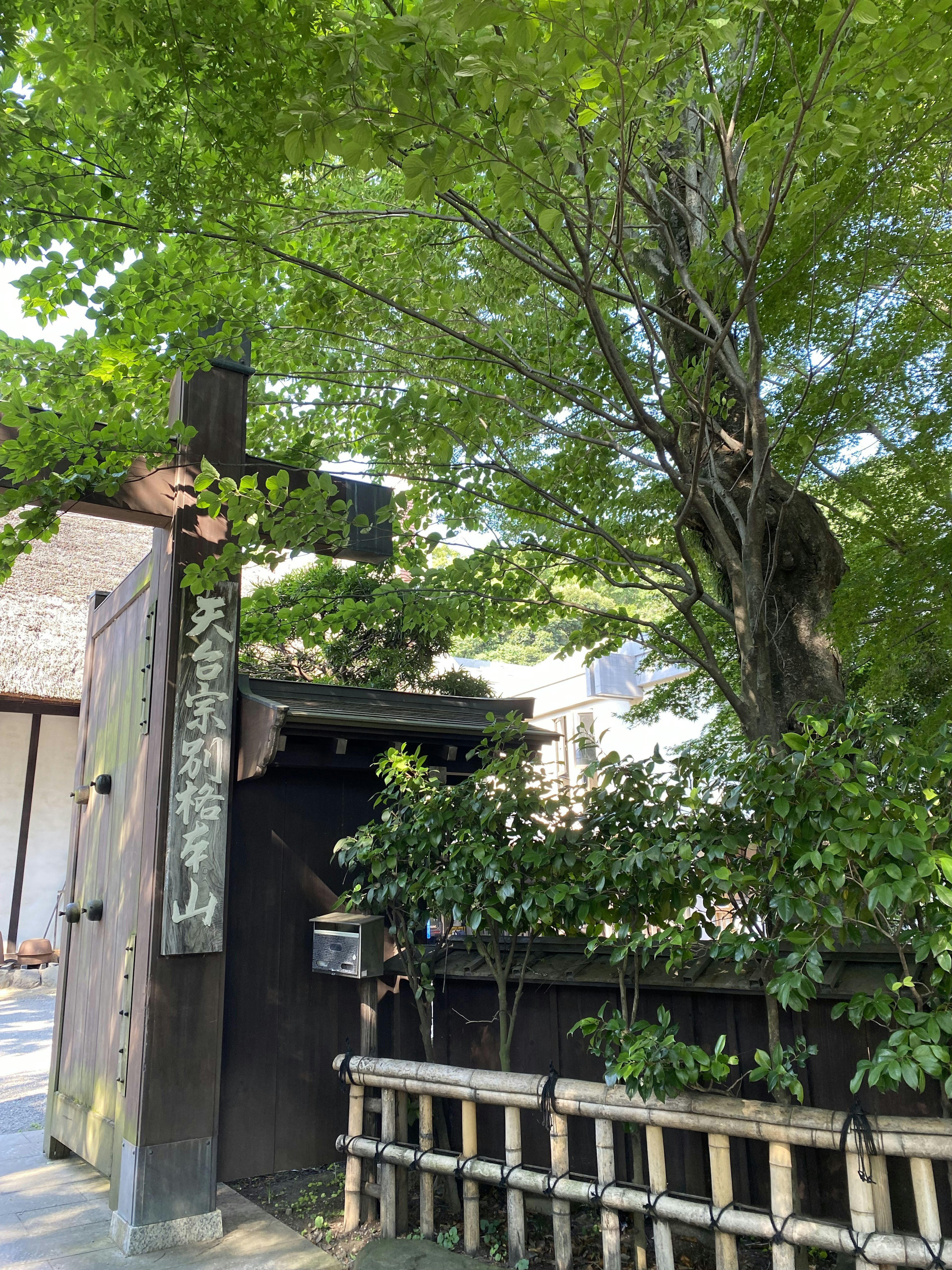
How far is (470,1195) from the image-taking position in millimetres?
3742

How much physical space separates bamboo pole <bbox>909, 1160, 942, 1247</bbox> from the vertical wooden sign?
10.00ft

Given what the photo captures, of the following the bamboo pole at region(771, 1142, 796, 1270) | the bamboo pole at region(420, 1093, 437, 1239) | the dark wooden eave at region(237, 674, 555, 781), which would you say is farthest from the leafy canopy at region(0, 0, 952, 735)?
the bamboo pole at region(420, 1093, 437, 1239)

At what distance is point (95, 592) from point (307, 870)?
101 inches

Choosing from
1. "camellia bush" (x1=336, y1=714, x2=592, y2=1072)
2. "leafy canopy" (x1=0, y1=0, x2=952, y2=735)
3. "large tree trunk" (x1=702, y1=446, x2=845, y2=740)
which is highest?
"leafy canopy" (x1=0, y1=0, x2=952, y2=735)

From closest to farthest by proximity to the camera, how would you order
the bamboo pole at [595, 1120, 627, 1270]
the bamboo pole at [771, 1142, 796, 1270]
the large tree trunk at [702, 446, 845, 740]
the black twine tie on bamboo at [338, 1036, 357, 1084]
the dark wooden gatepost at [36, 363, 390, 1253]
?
the bamboo pole at [771, 1142, 796, 1270], the bamboo pole at [595, 1120, 627, 1270], the dark wooden gatepost at [36, 363, 390, 1253], the black twine tie on bamboo at [338, 1036, 357, 1084], the large tree trunk at [702, 446, 845, 740]

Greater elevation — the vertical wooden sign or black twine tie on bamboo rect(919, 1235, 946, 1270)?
the vertical wooden sign

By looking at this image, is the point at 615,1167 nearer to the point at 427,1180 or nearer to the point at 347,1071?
the point at 427,1180

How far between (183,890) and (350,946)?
0.86 metres

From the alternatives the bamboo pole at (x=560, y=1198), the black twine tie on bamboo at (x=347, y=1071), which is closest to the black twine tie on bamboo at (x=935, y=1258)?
the bamboo pole at (x=560, y=1198)

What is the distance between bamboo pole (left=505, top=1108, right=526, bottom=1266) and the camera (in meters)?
3.53

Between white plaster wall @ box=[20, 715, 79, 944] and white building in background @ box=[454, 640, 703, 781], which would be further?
white building in background @ box=[454, 640, 703, 781]

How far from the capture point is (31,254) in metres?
4.24

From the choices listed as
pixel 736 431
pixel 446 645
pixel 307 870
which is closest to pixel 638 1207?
pixel 307 870

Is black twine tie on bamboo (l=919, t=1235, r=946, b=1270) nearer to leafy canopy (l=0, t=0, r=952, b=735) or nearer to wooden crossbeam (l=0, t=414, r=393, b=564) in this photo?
leafy canopy (l=0, t=0, r=952, b=735)
